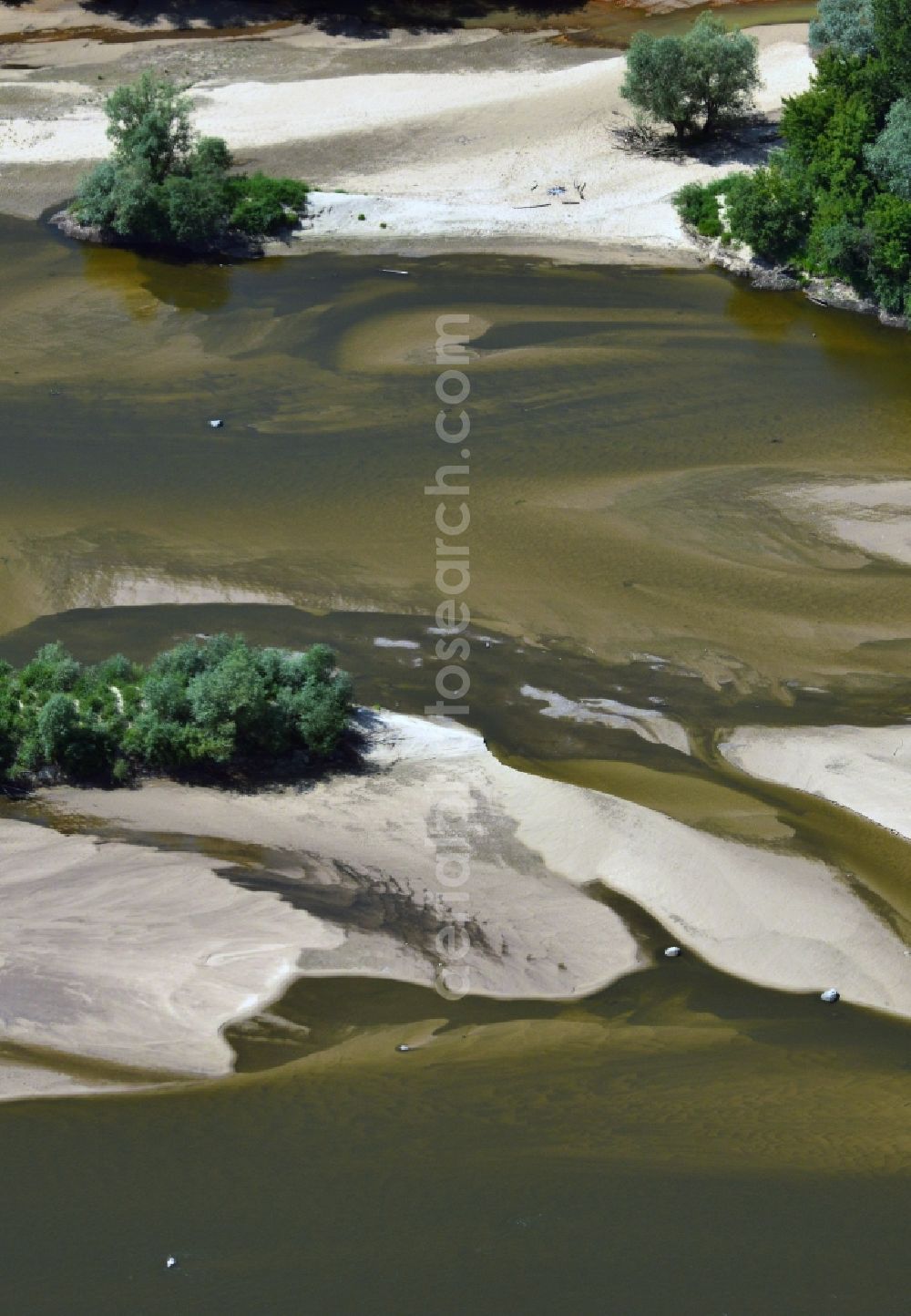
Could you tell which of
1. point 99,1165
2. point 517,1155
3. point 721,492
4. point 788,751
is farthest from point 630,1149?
point 721,492

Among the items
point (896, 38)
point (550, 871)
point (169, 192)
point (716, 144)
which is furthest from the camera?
point (716, 144)

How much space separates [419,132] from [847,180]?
40.6 feet

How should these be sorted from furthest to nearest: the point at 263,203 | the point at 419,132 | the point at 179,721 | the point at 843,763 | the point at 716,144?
the point at 419,132, the point at 716,144, the point at 263,203, the point at 843,763, the point at 179,721

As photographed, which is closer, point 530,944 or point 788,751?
point 530,944

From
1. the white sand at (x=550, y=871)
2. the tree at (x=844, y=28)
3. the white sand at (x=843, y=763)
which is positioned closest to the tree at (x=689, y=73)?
→ the tree at (x=844, y=28)

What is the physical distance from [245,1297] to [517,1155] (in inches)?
143

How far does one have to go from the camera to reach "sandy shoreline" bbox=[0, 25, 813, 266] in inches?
1665

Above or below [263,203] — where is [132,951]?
below

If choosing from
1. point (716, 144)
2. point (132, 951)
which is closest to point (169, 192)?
point (716, 144)

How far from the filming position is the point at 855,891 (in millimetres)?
23500

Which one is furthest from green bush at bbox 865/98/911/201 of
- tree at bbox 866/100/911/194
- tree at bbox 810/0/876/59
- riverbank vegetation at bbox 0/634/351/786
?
riverbank vegetation at bbox 0/634/351/786

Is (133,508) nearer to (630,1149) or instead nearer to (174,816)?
(174,816)

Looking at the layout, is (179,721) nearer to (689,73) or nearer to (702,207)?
(702,207)

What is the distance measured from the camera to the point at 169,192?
136ft
